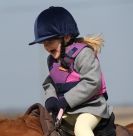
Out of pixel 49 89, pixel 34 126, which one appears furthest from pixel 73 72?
pixel 34 126

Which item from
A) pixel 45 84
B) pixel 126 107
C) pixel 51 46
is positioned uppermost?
pixel 51 46

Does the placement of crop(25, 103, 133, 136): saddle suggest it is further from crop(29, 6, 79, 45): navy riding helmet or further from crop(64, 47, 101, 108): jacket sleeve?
crop(29, 6, 79, 45): navy riding helmet

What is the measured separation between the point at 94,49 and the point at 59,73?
0.77 ft

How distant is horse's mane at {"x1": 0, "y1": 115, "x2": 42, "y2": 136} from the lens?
3.35 meters

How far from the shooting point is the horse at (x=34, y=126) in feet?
11.0

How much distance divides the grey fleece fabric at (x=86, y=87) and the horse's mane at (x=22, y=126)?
0.20 m

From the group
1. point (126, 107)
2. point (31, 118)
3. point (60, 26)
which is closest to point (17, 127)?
point (31, 118)

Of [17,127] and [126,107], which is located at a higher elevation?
[17,127]

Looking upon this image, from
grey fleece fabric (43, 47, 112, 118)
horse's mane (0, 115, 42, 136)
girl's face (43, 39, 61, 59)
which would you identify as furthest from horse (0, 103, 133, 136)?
girl's face (43, 39, 61, 59)

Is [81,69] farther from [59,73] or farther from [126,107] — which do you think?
[126,107]

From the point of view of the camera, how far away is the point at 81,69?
338 centimetres

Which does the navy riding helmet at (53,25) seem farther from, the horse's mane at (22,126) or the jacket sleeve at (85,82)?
the horse's mane at (22,126)

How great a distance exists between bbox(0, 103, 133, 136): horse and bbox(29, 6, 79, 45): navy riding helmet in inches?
15.9

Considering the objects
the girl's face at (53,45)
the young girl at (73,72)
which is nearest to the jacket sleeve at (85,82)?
the young girl at (73,72)
